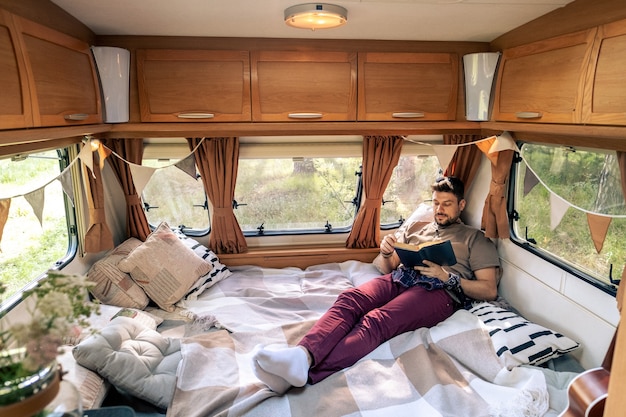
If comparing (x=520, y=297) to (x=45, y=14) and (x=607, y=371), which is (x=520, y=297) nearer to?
(x=607, y=371)

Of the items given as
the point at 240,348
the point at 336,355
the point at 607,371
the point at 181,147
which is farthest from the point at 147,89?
the point at 607,371

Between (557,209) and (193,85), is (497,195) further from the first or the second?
(193,85)

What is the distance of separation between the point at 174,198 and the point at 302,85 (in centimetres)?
139

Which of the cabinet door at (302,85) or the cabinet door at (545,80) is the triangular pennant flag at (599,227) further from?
the cabinet door at (302,85)

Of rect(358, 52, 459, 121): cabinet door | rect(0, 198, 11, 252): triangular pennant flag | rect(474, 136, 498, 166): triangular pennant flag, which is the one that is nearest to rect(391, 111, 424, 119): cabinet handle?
rect(358, 52, 459, 121): cabinet door

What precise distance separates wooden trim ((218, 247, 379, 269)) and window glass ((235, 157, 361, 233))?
206 mm

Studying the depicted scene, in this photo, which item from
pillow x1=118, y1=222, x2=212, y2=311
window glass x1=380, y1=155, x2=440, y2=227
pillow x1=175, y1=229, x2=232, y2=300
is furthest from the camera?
window glass x1=380, y1=155, x2=440, y2=227

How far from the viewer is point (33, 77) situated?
1.67 meters

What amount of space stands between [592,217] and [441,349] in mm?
948

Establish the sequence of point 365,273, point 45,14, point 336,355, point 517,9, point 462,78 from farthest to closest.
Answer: point 365,273, point 462,78, point 336,355, point 517,9, point 45,14

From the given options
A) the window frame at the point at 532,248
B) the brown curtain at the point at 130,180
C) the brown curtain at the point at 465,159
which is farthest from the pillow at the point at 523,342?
the brown curtain at the point at 130,180

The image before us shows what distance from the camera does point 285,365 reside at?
6.16 feet

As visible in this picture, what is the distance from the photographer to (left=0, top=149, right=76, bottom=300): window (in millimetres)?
2004

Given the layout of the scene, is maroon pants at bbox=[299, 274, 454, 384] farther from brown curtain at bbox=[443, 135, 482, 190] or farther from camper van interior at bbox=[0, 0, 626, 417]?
brown curtain at bbox=[443, 135, 482, 190]
